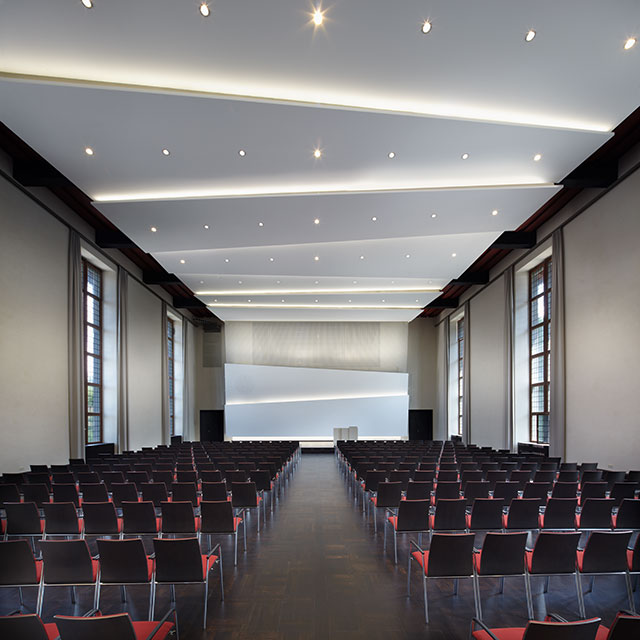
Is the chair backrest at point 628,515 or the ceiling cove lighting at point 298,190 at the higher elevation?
the ceiling cove lighting at point 298,190

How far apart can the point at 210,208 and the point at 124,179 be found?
1630mm

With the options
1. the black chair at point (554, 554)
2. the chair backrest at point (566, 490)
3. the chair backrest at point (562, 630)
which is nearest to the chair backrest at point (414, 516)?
the black chair at point (554, 554)

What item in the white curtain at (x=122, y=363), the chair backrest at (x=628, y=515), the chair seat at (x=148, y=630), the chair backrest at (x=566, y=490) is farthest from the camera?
the white curtain at (x=122, y=363)

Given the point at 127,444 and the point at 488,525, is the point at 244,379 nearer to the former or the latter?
the point at 127,444

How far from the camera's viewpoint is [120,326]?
15.0 meters

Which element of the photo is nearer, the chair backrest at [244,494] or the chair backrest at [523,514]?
the chair backrest at [523,514]

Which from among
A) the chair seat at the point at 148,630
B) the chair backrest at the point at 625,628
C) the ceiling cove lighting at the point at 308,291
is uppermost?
the ceiling cove lighting at the point at 308,291

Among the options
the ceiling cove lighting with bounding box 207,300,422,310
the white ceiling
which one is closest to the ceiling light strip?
the white ceiling

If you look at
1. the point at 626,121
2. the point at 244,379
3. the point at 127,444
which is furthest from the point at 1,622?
the point at 244,379

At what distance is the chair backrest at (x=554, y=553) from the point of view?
386cm

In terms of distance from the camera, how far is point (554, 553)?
389 centimetres

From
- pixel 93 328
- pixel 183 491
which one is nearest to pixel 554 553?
pixel 183 491

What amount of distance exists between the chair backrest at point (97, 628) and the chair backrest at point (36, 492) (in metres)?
4.39

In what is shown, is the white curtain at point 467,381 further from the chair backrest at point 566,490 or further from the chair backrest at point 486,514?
the chair backrest at point 486,514
